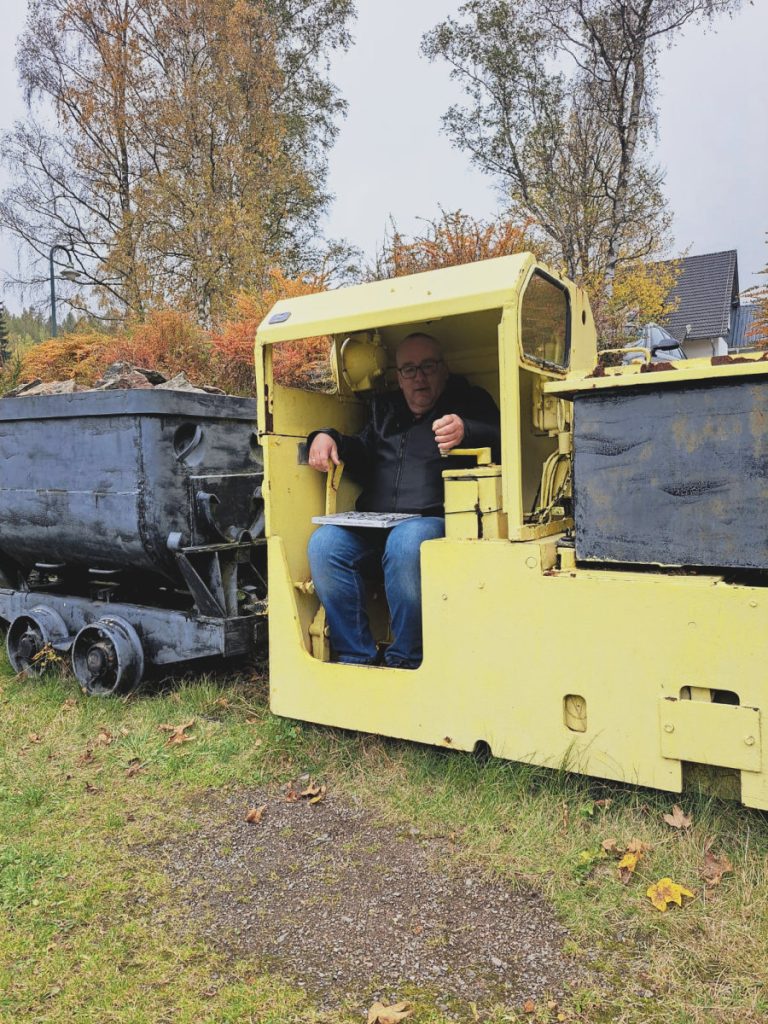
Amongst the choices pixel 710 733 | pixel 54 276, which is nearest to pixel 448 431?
pixel 710 733

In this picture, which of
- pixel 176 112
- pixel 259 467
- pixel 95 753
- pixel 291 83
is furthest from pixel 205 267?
pixel 95 753

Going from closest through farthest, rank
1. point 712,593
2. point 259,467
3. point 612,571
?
1. point 712,593
2. point 612,571
3. point 259,467

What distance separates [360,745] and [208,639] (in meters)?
0.98

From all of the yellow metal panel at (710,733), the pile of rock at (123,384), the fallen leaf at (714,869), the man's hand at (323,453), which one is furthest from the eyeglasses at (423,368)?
the fallen leaf at (714,869)

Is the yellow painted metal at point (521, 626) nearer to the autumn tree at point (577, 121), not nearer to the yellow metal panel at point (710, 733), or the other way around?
the yellow metal panel at point (710, 733)

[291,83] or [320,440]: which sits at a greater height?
[291,83]

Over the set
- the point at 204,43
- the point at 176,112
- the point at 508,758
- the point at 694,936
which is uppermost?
the point at 204,43

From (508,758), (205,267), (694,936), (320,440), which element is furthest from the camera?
(205,267)

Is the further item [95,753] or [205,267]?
[205,267]

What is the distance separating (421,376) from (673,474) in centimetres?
136

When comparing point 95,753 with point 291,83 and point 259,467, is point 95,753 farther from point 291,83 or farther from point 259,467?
point 291,83

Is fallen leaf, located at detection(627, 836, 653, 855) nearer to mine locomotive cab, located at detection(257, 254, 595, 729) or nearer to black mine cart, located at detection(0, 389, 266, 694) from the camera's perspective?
mine locomotive cab, located at detection(257, 254, 595, 729)

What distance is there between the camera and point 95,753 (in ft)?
Result: 11.3

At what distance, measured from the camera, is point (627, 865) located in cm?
233
